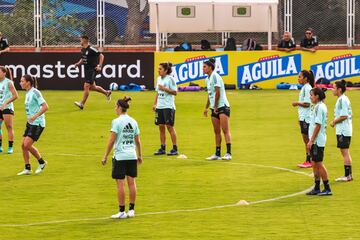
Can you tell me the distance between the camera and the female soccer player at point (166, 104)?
2497 centimetres

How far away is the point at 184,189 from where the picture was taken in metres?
20.6

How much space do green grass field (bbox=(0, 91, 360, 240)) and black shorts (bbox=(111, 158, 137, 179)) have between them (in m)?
0.74

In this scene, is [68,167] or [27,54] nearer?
[68,167]

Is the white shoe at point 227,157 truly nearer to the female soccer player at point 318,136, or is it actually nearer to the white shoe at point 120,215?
the female soccer player at point 318,136

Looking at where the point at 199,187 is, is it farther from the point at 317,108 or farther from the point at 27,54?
the point at 27,54

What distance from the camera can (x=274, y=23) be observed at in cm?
4412

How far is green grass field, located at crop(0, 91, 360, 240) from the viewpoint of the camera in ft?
55.5

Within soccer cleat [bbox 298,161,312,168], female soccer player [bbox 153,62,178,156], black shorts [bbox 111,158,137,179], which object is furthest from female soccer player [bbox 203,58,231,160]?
black shorts [bbox 111,158,137,179]

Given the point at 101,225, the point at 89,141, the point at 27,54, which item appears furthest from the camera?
the point at 27,54

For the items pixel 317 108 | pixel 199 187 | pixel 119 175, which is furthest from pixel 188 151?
pixel 119 175

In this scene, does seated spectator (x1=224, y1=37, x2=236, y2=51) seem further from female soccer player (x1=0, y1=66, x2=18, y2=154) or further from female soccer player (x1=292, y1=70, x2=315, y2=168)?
female soccer player (x1=292, y1=70, x2=315, y2=168)

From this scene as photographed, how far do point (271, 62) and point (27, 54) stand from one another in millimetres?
8780

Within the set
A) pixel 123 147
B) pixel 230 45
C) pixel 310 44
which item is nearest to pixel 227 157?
pixel 123 147

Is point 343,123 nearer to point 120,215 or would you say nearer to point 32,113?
point 120,215
